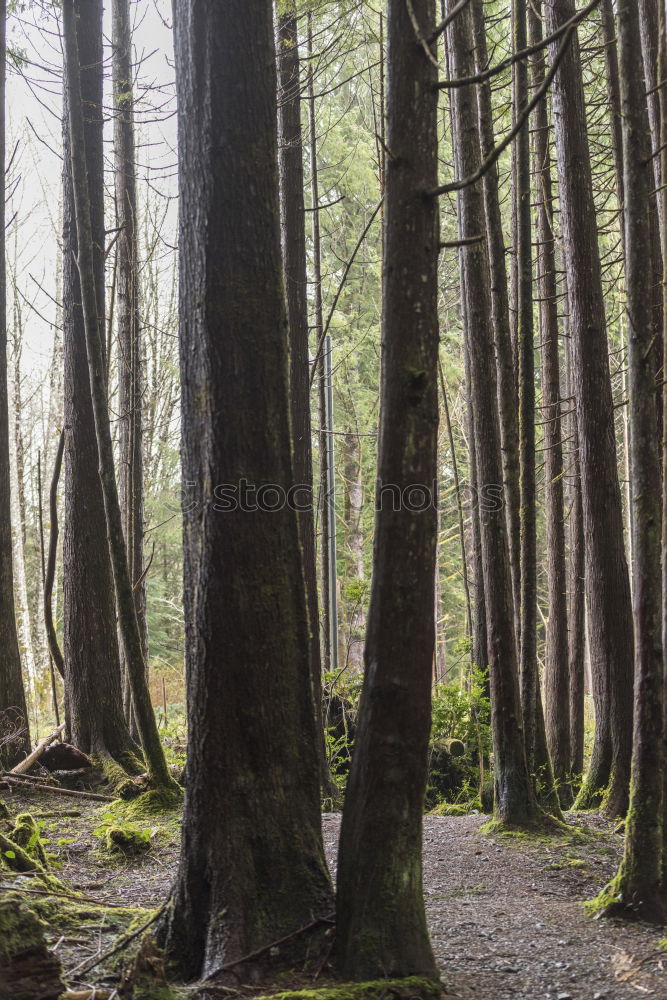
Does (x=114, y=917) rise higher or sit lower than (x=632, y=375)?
lower

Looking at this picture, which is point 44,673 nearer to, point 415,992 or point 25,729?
point 25,729

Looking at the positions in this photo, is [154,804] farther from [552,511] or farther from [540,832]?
[552,511]

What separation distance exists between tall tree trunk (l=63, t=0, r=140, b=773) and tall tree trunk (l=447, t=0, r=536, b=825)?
12.6ft

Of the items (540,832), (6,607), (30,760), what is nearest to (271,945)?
(540,832)

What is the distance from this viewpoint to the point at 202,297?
3.67m

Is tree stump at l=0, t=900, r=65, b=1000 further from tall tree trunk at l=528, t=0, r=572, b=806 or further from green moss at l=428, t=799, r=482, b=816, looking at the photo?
tall tree trunk at l=528, t=0, r=572, b=806

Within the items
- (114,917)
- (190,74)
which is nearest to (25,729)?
(114,917)

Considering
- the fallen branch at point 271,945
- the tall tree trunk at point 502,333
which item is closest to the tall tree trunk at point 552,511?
the tall tree trunk at point 502,333

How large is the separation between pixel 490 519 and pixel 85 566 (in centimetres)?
431

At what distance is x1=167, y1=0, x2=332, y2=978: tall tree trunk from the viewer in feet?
11.5

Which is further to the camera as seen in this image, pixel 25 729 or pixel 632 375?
pixel 25 729

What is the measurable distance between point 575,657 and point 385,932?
330 inches

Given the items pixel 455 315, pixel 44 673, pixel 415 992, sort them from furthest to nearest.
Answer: pixel 455 315, pixel 44 673, pixel 415 992

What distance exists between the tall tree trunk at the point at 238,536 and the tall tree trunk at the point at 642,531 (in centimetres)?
195
